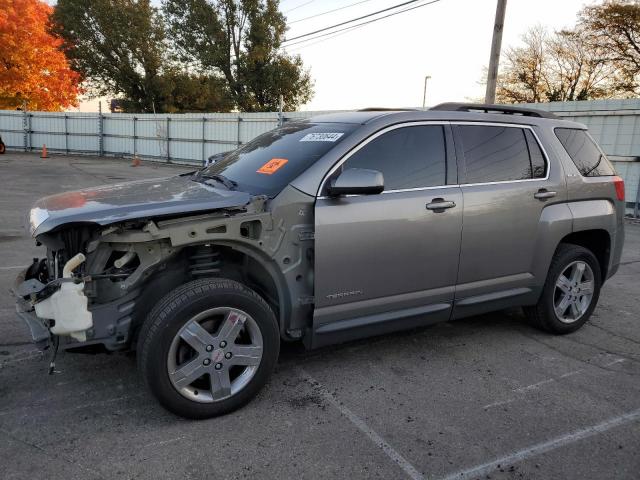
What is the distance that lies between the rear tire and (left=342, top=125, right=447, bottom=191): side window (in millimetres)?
1517

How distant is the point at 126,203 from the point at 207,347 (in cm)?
98

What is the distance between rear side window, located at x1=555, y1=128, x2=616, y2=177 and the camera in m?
4.44

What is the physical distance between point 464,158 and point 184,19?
123ft

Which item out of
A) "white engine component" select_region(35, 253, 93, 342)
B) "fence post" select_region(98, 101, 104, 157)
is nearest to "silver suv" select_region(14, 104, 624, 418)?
"white engine component" select_region(35, 253, 93, 342)

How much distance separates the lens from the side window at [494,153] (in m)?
3.84

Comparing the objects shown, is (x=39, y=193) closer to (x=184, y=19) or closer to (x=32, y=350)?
(x=32, y=350)

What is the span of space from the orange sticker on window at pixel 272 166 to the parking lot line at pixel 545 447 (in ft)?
7.03

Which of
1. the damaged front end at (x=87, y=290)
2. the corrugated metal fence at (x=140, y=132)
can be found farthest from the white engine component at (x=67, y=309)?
Result: the corrugated metal fence at (x=140, y=132)

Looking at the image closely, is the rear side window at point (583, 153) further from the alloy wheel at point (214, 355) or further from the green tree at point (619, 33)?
the green tree at point (619, 33)

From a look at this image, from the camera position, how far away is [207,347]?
291 cm

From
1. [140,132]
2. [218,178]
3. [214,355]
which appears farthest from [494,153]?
[140,132]

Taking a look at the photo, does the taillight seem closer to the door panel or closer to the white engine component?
the door panel

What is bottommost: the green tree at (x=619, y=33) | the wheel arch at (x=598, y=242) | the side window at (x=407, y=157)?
the wheel arch at (x=598, y=242)

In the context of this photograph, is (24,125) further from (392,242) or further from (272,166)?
(392,242)
